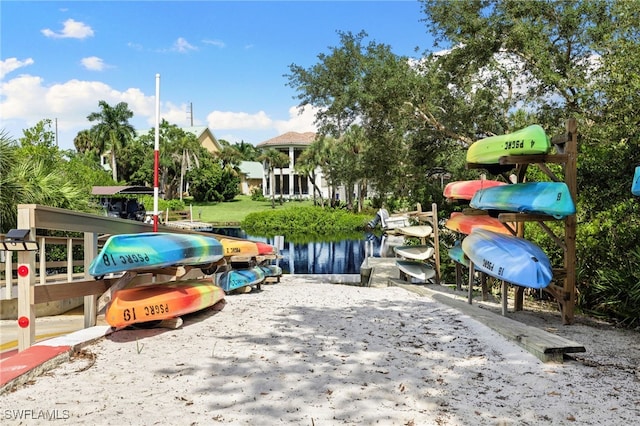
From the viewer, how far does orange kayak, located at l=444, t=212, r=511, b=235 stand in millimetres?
8203

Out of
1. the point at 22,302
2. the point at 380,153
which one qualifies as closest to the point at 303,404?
the point at 22,302

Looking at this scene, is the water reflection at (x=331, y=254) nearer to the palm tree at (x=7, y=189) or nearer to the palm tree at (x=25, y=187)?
the palm tree at (x=25, y=187)

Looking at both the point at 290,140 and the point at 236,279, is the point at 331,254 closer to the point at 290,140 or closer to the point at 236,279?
the point at 236,279

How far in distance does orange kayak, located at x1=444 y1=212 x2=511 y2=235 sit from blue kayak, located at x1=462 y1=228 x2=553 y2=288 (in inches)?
54.7

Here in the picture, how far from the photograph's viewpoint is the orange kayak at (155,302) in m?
5.05

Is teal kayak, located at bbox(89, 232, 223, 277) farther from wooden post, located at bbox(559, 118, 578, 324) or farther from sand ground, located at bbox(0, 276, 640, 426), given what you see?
wooden post, located at bbox(559, 118, 578, 324)

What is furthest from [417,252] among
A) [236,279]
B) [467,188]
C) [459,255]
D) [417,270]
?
[236,279]

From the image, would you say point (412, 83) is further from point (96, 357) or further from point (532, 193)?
point (96, 357)

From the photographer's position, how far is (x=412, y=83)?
1195 cm

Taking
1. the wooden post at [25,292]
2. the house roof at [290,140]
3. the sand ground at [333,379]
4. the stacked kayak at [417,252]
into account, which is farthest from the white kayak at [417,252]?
the house roof at [290,140]

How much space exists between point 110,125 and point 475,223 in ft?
166

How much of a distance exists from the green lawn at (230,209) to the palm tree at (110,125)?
9634mm

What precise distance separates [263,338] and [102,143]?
53.2 meters

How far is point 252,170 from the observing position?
64.2 meters
